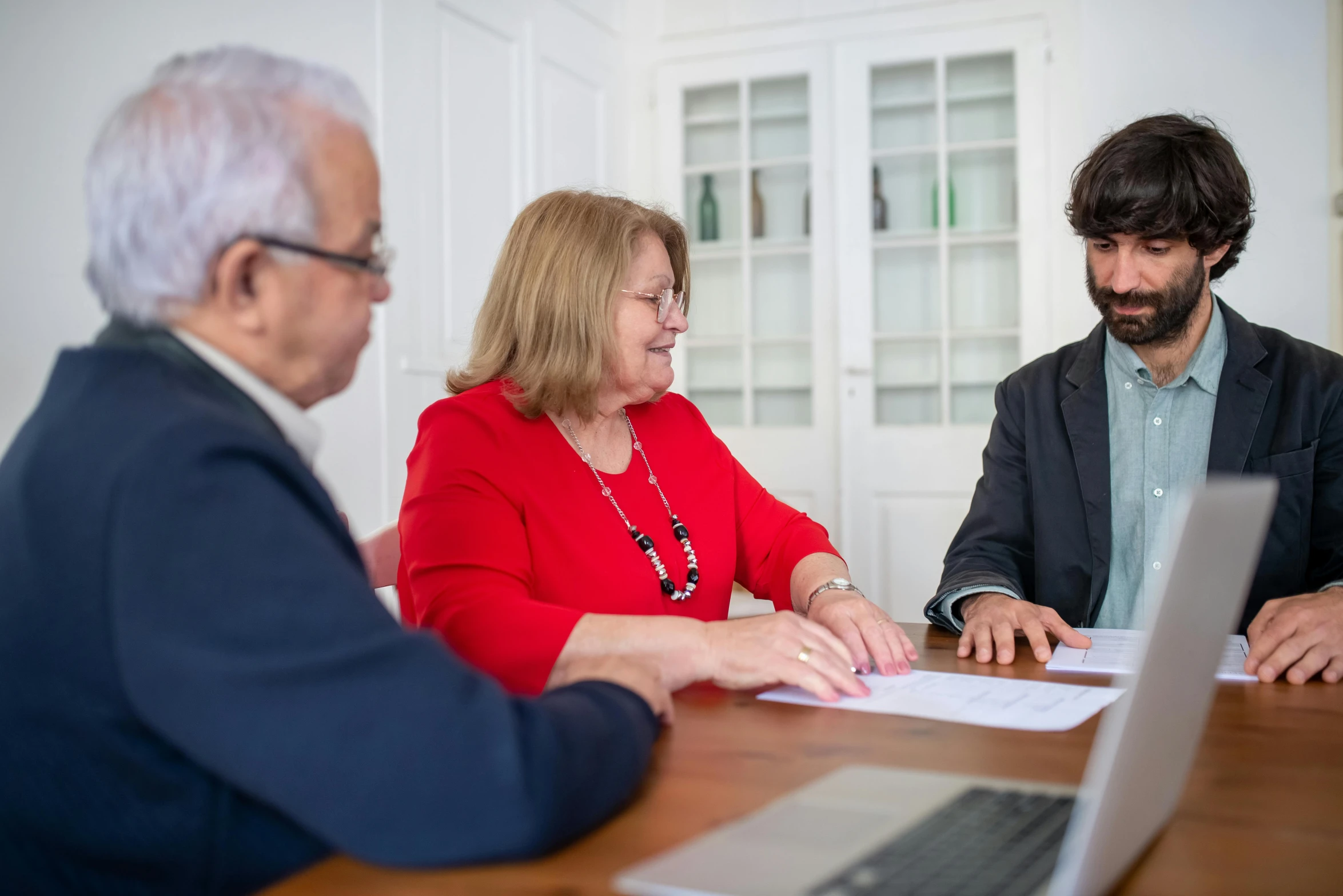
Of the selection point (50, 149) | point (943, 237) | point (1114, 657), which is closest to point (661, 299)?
point (1114, 657)

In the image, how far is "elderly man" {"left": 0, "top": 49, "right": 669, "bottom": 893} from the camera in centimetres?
71

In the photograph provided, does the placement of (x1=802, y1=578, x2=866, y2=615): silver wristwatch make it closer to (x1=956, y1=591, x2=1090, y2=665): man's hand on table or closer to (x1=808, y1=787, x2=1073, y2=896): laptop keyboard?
(x1=956, y1=591, x2=1090, y2=665): man's hand on table

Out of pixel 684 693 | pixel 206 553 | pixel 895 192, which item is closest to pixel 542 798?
pixel 206 553

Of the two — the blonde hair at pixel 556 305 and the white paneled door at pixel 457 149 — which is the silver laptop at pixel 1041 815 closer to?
the blonde hair at pixel 556 305

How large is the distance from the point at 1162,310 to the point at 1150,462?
0.28 metres

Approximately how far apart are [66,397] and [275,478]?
0.61 feet

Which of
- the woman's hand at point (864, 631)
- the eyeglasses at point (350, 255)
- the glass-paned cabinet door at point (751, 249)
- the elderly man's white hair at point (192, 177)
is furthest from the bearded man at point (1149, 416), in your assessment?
the glass-paned cabinet door at point (751, 249)

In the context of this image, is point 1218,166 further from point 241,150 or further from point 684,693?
point 241,150

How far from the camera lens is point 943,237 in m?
4.87

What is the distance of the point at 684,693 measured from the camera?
1.29 m

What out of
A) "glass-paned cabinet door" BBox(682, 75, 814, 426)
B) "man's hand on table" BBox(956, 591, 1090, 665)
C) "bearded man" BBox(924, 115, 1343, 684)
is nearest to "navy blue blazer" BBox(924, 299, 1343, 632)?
"bearded man" BBox(924, 115, 1343, 684)

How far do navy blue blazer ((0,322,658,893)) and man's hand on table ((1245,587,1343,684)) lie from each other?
93 cm

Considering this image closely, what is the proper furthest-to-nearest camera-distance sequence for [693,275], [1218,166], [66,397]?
1. [693,275]
2. [1218,166]
3. [66,397]

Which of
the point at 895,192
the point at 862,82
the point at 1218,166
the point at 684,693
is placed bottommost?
the point at 684,693
